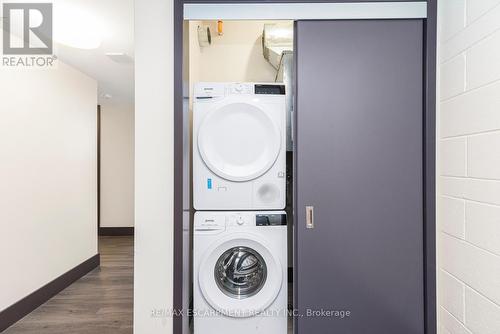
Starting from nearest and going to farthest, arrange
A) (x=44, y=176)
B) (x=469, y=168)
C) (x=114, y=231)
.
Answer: (x=469, y=168) < (x=44, y=176) < (x=114, y=231)

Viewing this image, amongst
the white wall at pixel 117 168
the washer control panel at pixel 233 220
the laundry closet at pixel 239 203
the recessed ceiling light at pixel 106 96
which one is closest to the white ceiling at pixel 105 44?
the recessed ceiling light at pixel 106 96

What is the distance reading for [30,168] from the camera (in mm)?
2562

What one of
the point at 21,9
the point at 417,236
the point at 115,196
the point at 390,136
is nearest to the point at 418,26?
the point at 390,136

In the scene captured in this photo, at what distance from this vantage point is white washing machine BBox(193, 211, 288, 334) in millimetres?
1746

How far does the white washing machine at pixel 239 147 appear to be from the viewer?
5.86ft

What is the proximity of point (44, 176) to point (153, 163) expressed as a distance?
1.80 meters

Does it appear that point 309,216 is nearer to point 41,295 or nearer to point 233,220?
point 233,220

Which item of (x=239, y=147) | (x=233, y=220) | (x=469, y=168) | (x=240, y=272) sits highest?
(x=239, y=147)

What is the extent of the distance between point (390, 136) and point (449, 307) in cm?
101

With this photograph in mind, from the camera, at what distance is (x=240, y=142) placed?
5.91 ft

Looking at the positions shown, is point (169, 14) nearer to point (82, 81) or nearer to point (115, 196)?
point (82, 81)

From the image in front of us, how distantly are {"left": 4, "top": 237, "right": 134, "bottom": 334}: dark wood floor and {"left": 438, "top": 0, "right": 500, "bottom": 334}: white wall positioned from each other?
7.37 ft

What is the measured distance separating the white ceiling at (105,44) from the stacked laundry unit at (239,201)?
0.92 metres

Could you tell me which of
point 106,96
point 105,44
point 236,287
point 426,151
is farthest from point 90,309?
point 106,96
